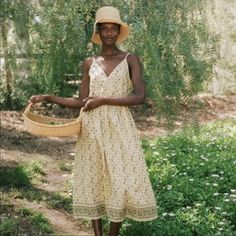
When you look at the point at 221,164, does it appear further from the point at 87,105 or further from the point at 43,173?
the point at 87,105

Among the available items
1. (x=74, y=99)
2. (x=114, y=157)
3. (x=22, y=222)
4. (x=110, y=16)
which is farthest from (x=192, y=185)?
(x=110, y=16)

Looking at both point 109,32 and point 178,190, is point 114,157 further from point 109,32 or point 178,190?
point 178,190

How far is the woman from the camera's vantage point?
3.28 m

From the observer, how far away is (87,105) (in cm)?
324

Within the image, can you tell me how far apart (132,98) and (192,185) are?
2195mm

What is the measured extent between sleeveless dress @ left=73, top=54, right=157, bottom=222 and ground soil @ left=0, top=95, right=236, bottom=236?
0.88 ft

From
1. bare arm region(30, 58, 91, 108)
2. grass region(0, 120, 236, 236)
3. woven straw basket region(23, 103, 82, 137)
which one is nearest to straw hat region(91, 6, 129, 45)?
bare arm region(30, 58, 91, 108)

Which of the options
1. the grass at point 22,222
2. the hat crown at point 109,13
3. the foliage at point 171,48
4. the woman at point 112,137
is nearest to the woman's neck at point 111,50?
the woman at point 112,137

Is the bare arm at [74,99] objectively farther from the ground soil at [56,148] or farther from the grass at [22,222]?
the grass at [22,222]

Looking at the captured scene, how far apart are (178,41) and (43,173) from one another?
3.58 meters

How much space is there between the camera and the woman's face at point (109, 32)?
10.6 feet

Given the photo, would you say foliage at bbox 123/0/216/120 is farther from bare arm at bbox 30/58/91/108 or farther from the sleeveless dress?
bare arm at bbox 30/58/91/108

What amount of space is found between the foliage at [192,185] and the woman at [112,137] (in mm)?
487

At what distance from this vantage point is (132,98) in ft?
10.5
